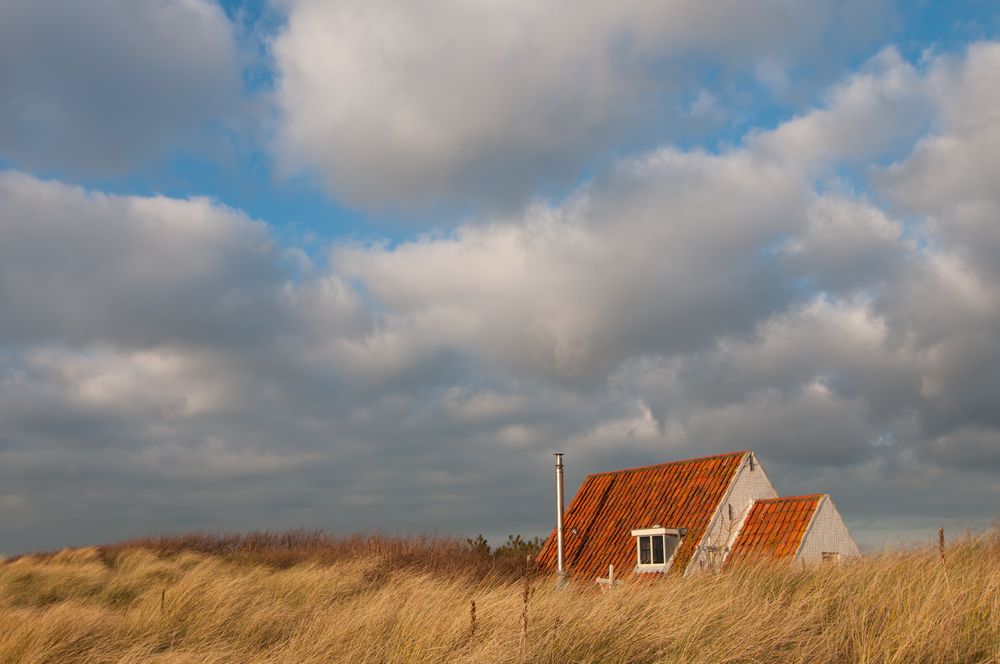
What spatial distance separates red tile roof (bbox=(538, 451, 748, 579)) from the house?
1.5 inches

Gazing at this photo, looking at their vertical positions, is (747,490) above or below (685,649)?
above

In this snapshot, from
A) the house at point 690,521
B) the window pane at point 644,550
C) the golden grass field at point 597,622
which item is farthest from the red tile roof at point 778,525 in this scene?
the golden grass field at point 597,622

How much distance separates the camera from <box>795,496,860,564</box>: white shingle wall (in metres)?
21.3

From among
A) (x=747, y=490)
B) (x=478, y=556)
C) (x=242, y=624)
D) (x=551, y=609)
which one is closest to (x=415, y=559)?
(x=478, y=556)

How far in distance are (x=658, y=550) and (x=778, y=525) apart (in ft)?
10.8

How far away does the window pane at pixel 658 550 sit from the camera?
75.2 ft

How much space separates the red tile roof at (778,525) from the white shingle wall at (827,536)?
231mm

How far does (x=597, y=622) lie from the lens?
831 centimetres

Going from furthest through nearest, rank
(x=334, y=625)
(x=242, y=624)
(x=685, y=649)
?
(x=242, y=624) → (x=334, y=625) → (x=685, y=649)

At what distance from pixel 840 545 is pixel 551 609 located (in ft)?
50.7

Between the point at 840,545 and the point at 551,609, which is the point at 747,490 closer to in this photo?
the point at 840,545

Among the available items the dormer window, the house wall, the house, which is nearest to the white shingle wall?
the house

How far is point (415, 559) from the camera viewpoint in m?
26.4

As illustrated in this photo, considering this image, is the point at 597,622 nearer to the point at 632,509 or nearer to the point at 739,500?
the point at 739,500
